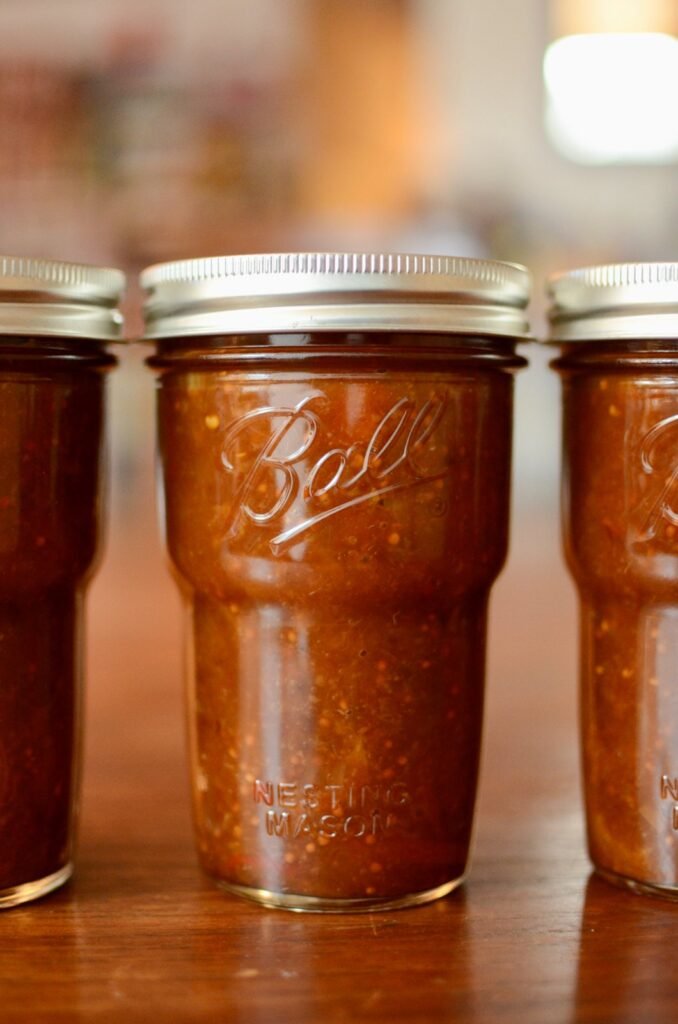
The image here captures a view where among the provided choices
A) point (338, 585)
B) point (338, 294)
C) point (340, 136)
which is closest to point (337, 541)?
point (338, 585)

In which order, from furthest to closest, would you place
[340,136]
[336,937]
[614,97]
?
1. [614,97]
2. [340,136]
3. [336,937]

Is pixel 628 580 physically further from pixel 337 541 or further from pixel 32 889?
pixel 32 889

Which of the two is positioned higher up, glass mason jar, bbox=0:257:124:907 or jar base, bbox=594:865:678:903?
glass mason jar, bbox=0:257:124:907

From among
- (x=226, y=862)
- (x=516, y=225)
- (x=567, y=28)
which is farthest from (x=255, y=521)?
(x=567, y=28)

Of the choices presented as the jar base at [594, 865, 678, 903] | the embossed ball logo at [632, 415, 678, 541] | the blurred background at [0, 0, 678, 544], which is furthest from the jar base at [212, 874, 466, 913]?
the blurred background at [0, 0, 678, 544]

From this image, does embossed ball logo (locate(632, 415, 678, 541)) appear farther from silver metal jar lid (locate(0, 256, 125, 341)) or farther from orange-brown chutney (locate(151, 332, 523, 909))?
silver metal jar lid (locate(0, 256, 125, 341))

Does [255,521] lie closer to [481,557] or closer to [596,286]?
[481,557]

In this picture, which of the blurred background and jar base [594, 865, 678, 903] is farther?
the blurred background
